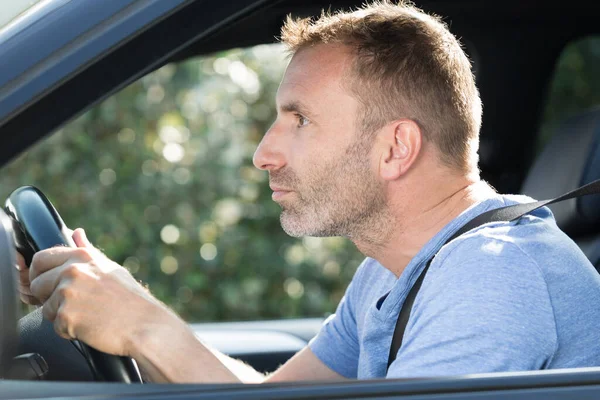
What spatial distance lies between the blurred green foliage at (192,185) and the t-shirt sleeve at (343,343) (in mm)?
3677

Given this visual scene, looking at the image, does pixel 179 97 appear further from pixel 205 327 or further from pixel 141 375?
pixel 141 375

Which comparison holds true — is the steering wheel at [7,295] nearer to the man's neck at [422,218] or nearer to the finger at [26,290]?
the finger at [26,290]

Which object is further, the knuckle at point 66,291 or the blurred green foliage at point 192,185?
the blurred green foliage at point 192,185

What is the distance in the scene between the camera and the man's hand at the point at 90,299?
148 cm

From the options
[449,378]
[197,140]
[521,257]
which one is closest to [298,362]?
[521,257]

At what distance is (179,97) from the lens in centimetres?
596

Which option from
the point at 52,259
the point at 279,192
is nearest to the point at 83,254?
the point at 52,259

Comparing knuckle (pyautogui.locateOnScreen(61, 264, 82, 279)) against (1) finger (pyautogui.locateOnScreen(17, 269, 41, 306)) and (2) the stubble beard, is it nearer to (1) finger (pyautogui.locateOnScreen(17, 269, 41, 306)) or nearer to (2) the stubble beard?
(1) finger (pyautogui.locateOnScreen(17, 269, 41, 306))

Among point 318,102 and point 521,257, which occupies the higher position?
point 318,102

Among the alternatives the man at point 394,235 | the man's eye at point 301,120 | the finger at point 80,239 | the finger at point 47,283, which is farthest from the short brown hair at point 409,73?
the finger at point 47,283

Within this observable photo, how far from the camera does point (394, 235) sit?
A: 1951 mm

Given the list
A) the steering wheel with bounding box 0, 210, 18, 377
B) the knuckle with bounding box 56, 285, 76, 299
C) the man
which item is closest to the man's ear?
the man

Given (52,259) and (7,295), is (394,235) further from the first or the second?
(7,295)

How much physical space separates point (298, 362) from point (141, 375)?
2.71 ft
